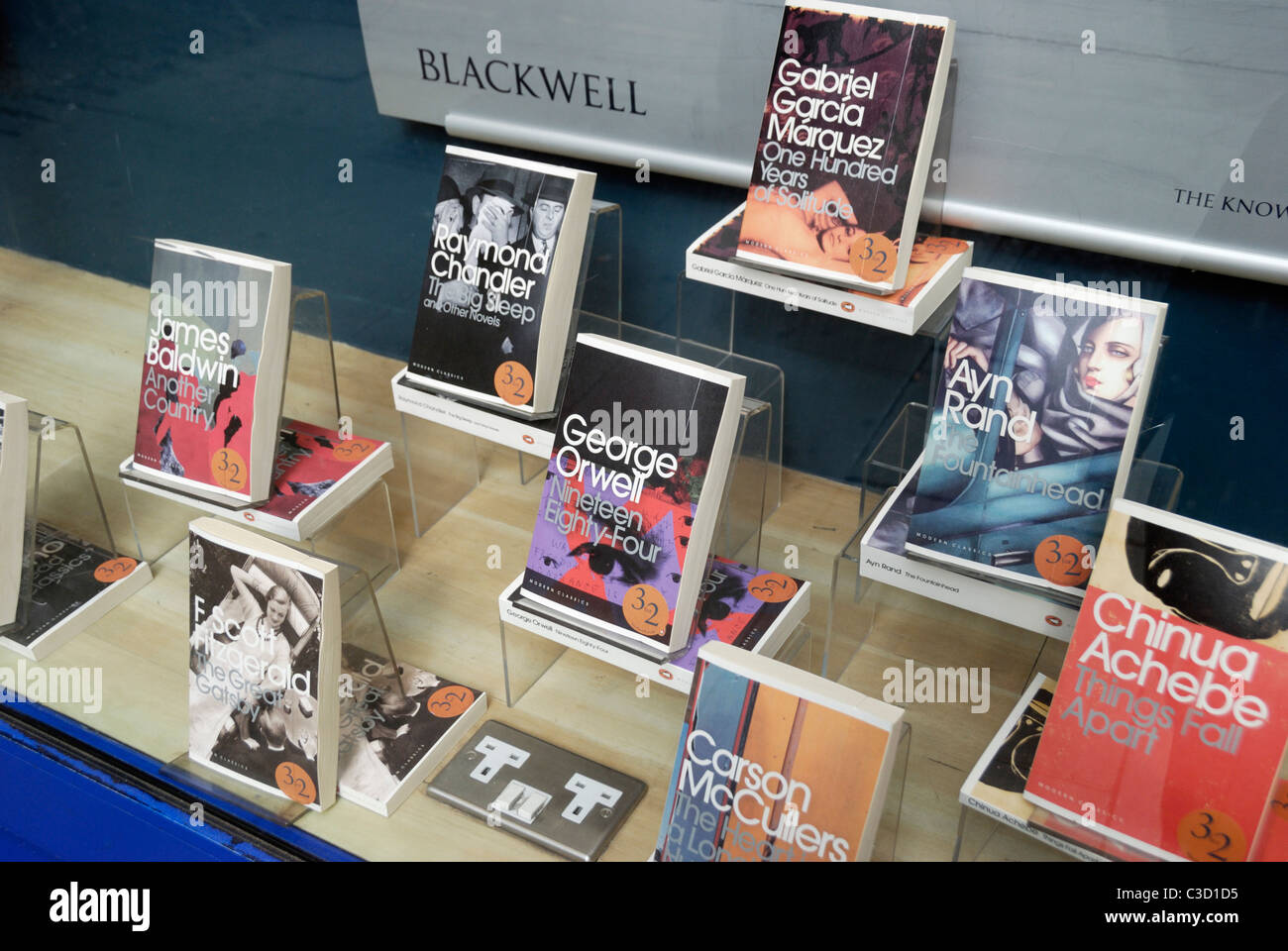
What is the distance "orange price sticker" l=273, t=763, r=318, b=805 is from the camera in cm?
168

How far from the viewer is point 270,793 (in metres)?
1.71

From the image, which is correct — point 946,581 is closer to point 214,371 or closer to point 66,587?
point 214,371

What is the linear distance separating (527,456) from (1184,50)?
55.0 inches

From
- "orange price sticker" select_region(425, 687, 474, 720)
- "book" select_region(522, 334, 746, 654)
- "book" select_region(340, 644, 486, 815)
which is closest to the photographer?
"book" select_region(522, 334, 746, 654)

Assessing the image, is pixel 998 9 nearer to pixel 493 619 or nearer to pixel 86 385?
pixel 493 619

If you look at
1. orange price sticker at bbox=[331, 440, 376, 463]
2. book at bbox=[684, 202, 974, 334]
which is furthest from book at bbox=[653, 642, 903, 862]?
orange price sticker at bbox=[331, 440, 376, 463]

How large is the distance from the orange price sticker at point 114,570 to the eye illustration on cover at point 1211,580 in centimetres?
172

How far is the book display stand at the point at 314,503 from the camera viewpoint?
2.07 meters

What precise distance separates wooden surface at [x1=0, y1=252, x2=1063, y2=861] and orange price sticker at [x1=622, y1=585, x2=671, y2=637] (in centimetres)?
24

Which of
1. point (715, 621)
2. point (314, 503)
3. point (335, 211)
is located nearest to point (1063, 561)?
point (715, 621)

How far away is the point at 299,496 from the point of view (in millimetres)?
2057

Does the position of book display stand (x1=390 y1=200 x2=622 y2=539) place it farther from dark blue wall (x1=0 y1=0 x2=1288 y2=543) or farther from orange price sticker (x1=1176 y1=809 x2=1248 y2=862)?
orange price sticker (x1=1176 y1=809 x2=1248 y2=862)
